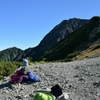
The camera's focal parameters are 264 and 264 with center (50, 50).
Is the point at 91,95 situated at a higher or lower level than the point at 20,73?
lower

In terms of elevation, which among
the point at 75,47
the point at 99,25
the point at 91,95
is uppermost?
the point at 99,25

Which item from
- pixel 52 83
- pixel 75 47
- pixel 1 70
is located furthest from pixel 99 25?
pixel 52 83

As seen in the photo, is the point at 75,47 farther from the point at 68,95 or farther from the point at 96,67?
the point at 68,95

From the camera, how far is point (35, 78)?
754 inches

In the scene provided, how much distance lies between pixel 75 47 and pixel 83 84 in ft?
224

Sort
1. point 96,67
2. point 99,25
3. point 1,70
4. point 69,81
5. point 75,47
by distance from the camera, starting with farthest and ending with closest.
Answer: point 99,25
point 75,47
point 1,70
point 96,67
point 69,81

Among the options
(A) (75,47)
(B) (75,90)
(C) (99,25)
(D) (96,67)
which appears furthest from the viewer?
(C) (99,25)

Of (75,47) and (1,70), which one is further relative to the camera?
(75,47)

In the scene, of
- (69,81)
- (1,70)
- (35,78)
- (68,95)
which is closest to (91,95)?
(68,95)

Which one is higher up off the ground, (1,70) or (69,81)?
(1,70)

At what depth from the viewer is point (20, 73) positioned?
19141 millimetres

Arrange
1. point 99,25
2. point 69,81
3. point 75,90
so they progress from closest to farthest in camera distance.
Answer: point 75,90 → point 69,81 → point 99,25

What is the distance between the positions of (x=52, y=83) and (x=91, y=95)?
4.21m

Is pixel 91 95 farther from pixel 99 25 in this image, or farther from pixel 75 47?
pixel 99 25
